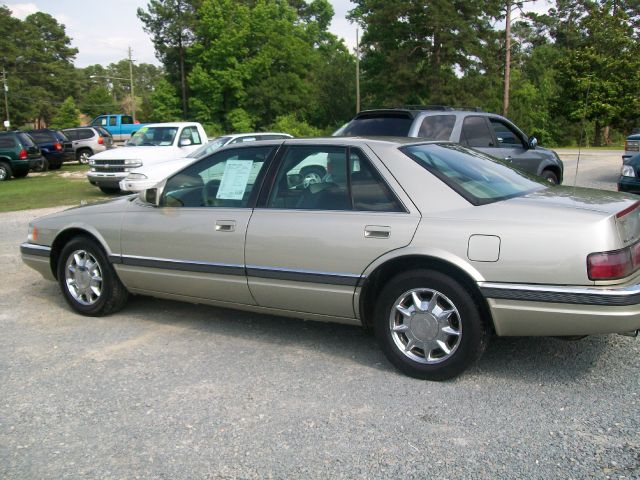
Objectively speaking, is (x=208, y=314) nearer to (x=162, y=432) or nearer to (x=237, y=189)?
(x=237, y=189)

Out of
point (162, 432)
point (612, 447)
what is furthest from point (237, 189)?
point (612, 447)

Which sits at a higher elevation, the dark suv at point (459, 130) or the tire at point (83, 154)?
the dark suv at point (459, 130)

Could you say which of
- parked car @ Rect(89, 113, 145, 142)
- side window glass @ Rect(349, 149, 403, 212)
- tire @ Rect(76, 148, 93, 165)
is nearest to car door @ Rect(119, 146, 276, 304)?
side window glass @ Rect(349, 149, 403, 212)

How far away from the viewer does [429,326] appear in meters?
3.75

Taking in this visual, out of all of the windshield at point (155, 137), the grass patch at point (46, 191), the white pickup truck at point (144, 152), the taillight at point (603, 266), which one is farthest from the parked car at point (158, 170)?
the taillight at point (603, 266)

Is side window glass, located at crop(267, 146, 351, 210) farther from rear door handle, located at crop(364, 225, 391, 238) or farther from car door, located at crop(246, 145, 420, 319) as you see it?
rear door handle, located at crop(364, 225, 391, 238)

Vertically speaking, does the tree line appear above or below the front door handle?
above

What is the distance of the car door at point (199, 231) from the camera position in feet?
14.6

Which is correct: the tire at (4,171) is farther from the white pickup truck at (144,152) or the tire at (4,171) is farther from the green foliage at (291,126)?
the green foliage at (291,126)

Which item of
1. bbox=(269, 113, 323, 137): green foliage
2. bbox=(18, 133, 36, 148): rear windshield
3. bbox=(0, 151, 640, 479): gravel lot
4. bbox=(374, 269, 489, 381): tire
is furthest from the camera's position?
bbox=(269, 113, 323, 137): green foliage

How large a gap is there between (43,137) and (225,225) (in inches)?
915

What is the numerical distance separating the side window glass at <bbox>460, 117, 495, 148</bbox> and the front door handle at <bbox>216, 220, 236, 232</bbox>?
206 inches

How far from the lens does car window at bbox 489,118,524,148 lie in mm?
9641

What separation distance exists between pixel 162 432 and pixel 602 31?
171 ft
